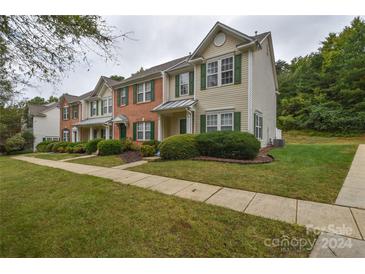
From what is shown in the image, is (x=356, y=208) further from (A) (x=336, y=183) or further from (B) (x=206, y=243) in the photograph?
(B) (x=206, y=243)

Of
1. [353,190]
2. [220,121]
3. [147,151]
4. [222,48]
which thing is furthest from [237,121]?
[353,190]

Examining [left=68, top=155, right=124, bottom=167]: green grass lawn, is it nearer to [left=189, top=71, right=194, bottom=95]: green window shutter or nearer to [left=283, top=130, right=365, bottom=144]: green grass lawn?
[left=189, top=71, right=194, bottom=95]: green window shutter

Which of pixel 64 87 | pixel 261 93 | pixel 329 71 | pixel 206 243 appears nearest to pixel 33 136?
pixel 64 87

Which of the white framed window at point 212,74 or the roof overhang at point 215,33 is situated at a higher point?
the roof overhang at point 215,33

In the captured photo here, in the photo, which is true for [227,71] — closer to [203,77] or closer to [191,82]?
[203,77]

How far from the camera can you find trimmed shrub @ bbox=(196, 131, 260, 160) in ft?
27.1

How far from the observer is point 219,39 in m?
10.9

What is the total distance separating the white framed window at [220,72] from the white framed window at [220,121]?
72.5 inches

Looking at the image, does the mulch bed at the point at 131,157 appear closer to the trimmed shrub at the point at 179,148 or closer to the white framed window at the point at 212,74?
the trimmed shrub at the point at 179,148

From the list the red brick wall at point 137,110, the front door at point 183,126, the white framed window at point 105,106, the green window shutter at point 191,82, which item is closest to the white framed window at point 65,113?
the white framed window at point 105,106

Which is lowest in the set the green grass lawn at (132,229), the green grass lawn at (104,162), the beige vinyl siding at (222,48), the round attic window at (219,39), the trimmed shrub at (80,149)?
the green grass lawn at (132,229)

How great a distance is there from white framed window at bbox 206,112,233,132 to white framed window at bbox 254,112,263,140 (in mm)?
1473

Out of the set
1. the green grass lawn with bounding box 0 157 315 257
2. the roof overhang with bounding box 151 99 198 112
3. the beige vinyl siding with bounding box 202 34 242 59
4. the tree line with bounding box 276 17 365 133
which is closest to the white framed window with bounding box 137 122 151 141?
the roof overhang with bounding box 151 99 198 112

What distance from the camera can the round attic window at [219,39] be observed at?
1077 cm
